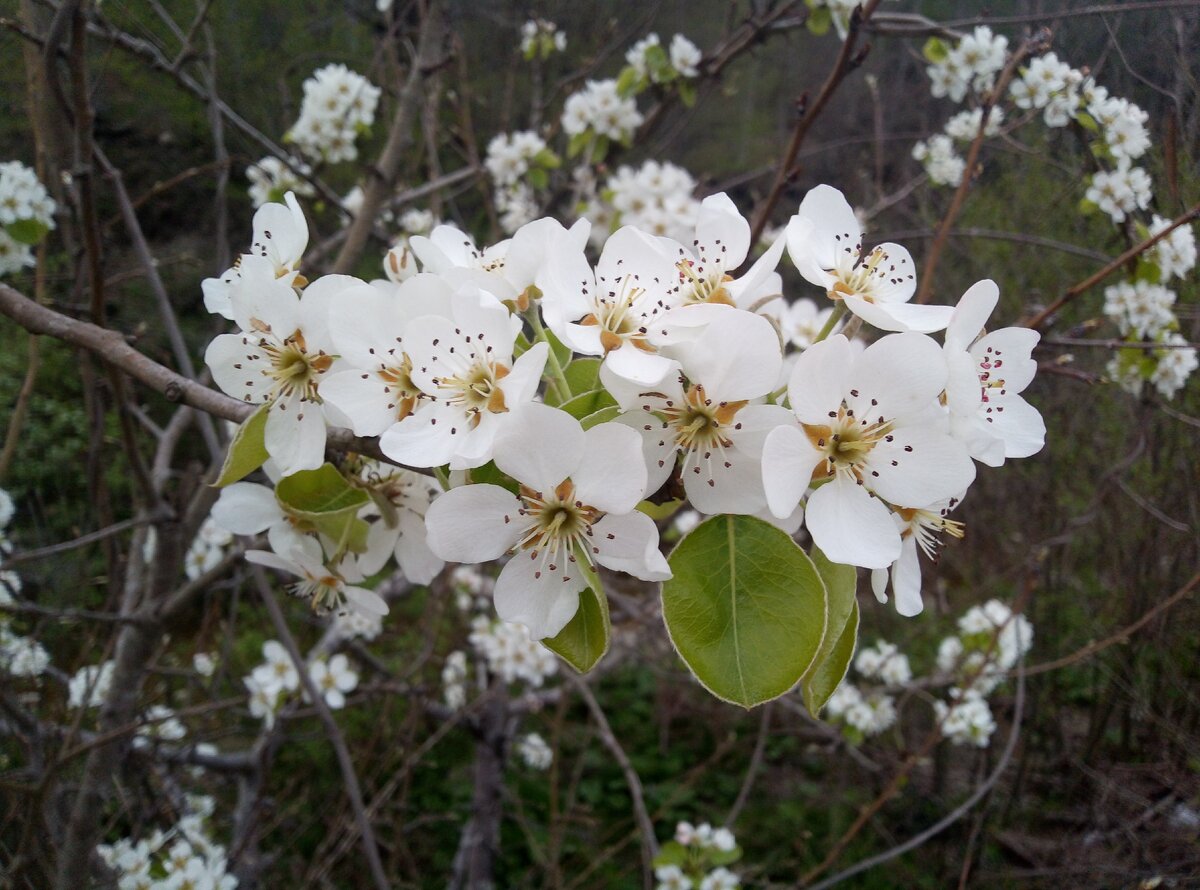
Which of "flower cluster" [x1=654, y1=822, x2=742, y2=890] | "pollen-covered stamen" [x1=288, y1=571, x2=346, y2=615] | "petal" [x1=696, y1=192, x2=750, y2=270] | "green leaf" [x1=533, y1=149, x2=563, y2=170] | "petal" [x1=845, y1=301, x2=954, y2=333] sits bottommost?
"flower cluster" [x1=654, y1=822, x2=742, y2=890]

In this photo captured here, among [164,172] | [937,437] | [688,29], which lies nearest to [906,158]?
[688,29]

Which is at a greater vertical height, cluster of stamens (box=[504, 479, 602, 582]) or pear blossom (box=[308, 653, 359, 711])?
cluster of stamens (box=[504, 479, 602, 582])

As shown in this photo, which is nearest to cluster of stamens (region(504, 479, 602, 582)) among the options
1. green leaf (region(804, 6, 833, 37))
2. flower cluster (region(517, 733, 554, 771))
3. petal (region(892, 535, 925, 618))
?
petal (region(892, 535, 925, 618))

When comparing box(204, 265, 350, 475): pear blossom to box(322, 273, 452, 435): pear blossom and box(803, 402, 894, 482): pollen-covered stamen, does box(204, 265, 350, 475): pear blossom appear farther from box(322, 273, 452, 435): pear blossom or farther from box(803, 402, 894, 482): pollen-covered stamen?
box(803, 402, 894, 482): pollen-covered stamen

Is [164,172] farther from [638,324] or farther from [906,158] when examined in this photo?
[906,158]

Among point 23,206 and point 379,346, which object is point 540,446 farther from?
point 23,206
